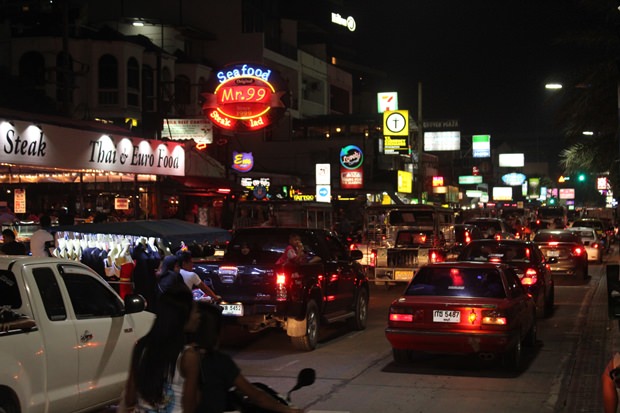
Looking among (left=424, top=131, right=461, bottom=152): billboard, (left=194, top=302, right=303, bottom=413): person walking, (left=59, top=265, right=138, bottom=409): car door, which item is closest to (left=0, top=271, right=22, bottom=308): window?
(left=59, top=265, right=138, bottom=409): car door

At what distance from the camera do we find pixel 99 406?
7.72m

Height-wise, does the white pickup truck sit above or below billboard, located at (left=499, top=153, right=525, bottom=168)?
below

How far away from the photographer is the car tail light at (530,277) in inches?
617

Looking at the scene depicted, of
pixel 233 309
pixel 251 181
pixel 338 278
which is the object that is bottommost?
pixel 233 309

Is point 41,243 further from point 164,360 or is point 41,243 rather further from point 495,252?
point 164,360

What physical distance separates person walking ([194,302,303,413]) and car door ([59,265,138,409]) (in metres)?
3.05

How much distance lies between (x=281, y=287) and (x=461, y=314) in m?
2.99

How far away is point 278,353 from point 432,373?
287 cm

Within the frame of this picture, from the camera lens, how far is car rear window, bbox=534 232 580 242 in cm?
2552

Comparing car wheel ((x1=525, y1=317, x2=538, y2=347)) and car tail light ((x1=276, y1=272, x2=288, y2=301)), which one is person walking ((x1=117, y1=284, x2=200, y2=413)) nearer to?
car tail light ((x1=276, y1=272, x2=288, y2=301))

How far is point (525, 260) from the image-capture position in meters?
16.5

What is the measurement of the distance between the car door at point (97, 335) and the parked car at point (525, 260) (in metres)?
9.39

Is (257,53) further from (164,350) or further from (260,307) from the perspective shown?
(164,350)

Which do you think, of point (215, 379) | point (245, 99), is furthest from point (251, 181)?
point (215, 379)
